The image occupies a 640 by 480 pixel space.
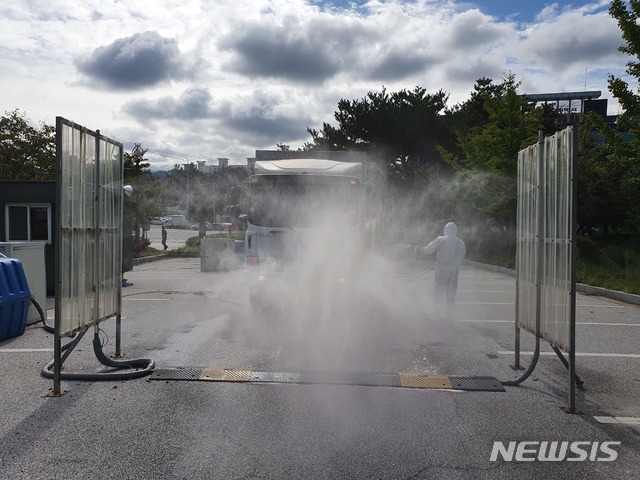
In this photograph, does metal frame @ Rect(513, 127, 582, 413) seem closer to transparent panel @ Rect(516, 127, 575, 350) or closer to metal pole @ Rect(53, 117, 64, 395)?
transparent panel @ Rect(516, 127, 575, 350)

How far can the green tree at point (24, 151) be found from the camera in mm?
21109

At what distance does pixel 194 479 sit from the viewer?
3609 millimetres

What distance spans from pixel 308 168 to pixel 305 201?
0.64 meters

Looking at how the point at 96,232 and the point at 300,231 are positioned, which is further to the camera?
the point at 300,231

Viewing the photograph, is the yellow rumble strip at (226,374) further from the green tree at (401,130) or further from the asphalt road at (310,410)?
the green tree at (401,130)

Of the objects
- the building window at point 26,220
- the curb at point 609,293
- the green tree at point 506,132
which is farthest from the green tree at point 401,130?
the building window at point 26,220

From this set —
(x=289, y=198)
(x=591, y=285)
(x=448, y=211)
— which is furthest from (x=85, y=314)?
(x=448, y=211)

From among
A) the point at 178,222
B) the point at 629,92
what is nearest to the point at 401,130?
the point at 629,92

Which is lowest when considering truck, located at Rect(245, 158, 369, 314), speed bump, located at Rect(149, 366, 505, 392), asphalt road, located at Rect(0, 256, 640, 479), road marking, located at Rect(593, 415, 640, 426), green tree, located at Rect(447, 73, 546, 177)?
road marking, located at Rect(593, 415, 640, 426)

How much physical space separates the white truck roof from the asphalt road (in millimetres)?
2554

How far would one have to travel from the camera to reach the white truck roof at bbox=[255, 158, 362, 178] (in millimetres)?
9422

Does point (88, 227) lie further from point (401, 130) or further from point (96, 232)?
point (401, 130)

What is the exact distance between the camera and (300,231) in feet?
29.8

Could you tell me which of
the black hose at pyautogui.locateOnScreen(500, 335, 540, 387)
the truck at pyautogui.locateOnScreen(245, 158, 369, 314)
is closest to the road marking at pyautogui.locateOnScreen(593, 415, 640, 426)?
the black hose at pyautogui.locateOnScreen(500, 335, 540, 387)
